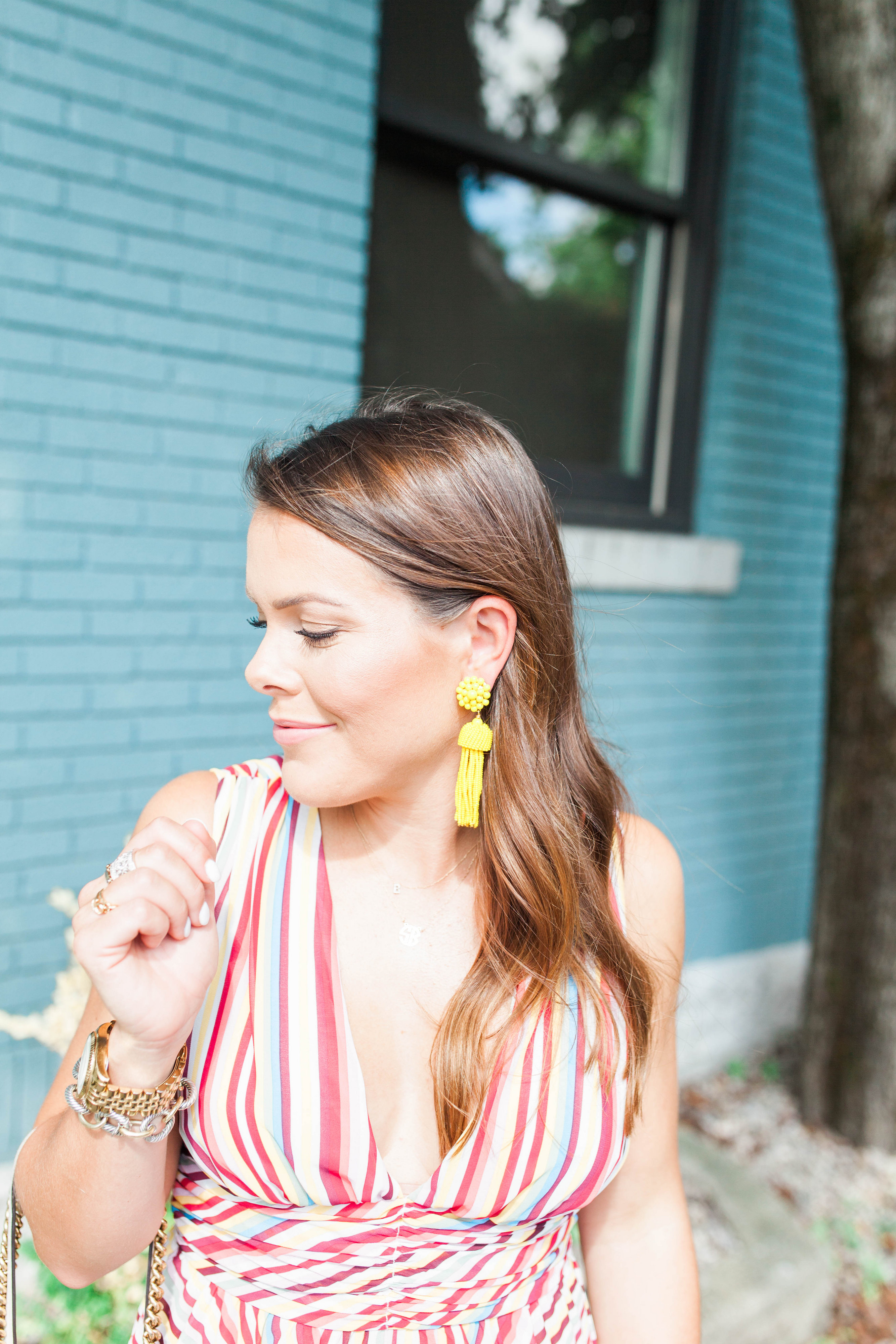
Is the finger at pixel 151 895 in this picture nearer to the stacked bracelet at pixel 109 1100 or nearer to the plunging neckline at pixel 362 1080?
the stacked bracelet at pixel 109 1100

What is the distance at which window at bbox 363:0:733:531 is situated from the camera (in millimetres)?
3596

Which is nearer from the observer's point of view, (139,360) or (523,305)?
(139,360)

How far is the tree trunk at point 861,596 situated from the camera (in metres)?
3.42

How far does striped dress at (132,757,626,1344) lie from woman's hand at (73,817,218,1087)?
20cm

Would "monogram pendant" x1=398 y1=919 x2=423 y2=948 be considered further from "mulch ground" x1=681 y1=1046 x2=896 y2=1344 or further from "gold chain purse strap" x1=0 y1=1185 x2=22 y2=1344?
"mulch ground" x1=681 y1=1046 x2=896 y2=1344

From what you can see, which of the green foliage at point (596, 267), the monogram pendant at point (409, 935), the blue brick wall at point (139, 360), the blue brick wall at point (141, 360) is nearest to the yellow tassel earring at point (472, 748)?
the monogram pendant at point (409, 935)

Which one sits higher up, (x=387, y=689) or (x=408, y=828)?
(x=387, y=689)

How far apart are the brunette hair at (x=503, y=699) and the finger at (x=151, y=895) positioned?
44 cm

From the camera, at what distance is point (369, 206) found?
130 inches

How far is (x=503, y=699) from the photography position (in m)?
1.51

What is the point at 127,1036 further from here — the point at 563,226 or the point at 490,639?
the point at 563,226

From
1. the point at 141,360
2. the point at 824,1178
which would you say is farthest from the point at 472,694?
the point at 824,1178

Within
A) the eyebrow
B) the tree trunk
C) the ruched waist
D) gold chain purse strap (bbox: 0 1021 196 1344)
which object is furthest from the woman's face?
the tree trunk

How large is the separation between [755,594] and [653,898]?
3241 mm
